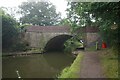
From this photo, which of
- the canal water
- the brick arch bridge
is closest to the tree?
the brick arch bridge

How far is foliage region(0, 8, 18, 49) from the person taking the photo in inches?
1014

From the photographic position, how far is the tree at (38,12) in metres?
46.5

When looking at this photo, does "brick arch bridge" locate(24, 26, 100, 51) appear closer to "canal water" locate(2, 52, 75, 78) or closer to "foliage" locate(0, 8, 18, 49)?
"foliage" locate(0, 8, 18, 49)

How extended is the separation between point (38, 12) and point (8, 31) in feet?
72.8

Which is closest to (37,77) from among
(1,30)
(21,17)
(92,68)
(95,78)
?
(92,68)

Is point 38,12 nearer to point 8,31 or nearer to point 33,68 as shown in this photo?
point 8,31

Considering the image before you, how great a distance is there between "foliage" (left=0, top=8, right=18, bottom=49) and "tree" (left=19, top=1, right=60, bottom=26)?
18449 mm

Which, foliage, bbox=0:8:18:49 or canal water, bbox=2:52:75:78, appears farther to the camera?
foliage, bbox=0:8:18:49

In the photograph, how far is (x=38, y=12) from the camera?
47.9m

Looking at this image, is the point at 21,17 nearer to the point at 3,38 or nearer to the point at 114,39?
the point at 3,38

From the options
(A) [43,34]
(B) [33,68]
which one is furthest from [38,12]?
(B) [33,68]

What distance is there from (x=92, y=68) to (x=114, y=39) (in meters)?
4.43

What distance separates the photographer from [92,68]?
10.4m

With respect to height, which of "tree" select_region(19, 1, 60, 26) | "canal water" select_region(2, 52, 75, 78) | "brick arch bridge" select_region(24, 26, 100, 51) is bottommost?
"canal water" select_region(2, 52, 75, 78)
